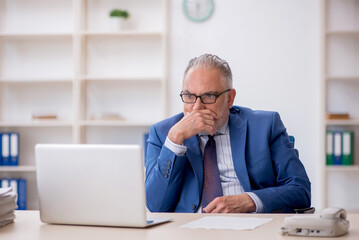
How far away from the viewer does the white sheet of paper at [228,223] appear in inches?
66.8

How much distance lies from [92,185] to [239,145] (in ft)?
2.99

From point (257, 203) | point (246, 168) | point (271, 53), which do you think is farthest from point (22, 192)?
point (257, 203)

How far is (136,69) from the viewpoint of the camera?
16.9ft

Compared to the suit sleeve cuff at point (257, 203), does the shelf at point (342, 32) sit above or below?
above

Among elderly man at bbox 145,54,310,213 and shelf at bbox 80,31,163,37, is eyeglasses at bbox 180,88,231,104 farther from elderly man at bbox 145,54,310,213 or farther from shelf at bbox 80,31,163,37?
shelf at bbox 80,31,163,37

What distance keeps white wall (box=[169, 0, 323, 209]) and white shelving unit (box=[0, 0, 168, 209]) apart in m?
0.26

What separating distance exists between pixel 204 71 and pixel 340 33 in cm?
274

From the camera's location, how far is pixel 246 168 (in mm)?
2424

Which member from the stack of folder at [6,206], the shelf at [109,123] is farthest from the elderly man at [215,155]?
the shelf at [109,123]

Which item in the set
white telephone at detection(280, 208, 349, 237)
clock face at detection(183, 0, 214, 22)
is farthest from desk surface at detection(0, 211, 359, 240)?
clock face at detection(183, 0, 214, 22)

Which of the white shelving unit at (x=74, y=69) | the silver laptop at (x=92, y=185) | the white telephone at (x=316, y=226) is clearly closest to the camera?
the white telephone at (x=316, y=226)

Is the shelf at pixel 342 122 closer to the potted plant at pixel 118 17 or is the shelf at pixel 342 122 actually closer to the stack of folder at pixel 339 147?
the stack of folder at pixel 339 147

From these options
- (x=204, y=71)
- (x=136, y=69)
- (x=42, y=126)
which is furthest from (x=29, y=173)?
(x=204, y=71)

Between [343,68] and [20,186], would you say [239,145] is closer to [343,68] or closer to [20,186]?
[343,68]
